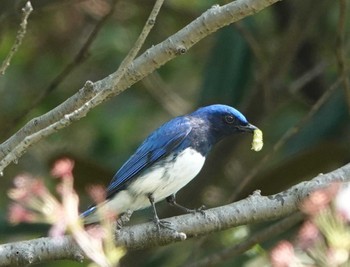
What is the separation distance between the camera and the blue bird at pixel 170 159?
4.59 metres

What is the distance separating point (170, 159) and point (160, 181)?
17cm

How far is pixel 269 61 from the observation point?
6.23 m

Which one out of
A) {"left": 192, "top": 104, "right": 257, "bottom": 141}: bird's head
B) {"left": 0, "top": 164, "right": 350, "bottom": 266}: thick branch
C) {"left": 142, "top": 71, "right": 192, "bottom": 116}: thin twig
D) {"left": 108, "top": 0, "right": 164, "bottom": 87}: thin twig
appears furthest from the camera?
{"left": 142, "top": 71, "right": 192, "bottom": 116}: thin twig

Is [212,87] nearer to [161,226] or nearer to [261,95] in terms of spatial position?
[261,95]

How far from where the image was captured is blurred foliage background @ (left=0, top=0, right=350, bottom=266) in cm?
578

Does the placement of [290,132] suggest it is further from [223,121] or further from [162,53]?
[162,53]

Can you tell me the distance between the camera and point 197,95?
6578mm

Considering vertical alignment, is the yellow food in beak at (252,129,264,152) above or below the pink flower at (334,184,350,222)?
above

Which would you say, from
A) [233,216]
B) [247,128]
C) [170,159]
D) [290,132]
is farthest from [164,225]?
[290,132]

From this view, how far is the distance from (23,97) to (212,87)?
1.44 metres

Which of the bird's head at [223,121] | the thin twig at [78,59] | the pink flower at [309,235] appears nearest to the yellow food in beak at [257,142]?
the bird's head at [223,121]

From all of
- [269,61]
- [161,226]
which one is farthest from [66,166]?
[269,61]

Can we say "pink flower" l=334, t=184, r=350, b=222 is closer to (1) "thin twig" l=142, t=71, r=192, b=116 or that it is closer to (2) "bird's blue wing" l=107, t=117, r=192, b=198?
(2) "bird's blue wing" l=107, t=117, r=192, b=198

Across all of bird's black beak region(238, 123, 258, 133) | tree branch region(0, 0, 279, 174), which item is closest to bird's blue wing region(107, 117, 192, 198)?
bird's black beak region(238, 123, 258, 133)
